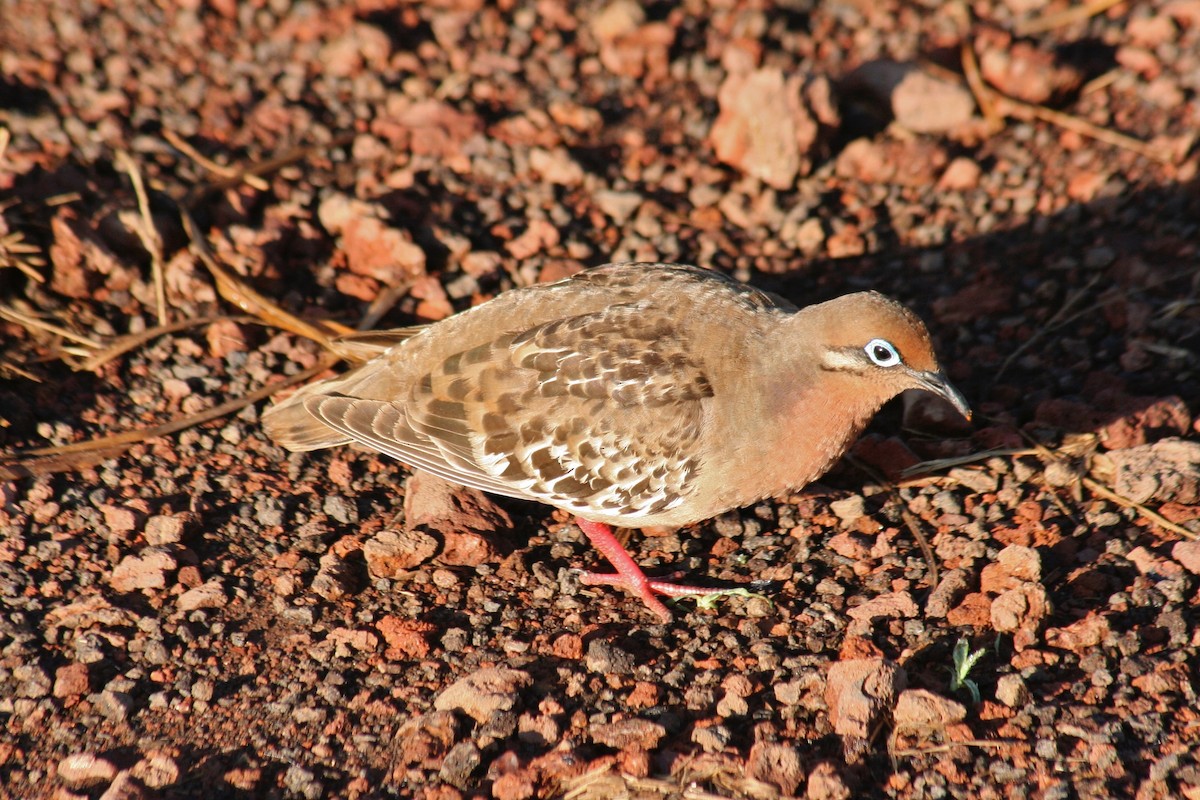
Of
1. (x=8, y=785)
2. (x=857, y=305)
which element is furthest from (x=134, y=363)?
(x=857, y=305)

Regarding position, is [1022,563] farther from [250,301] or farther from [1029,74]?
[250,301]

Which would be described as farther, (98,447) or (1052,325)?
(1052,325)

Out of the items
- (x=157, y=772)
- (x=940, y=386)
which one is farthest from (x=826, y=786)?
A: (x=157, y=772)

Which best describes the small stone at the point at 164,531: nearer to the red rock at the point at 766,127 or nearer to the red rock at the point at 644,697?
the red rock at the point at 644,697

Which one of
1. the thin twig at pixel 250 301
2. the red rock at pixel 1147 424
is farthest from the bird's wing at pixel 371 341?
the red rock at pixel 1147 424

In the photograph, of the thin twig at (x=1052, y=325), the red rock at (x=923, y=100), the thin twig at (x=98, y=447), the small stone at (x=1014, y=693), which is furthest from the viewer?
the red rock at (x=923, y=100)

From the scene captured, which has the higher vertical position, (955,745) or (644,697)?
(955,745)
